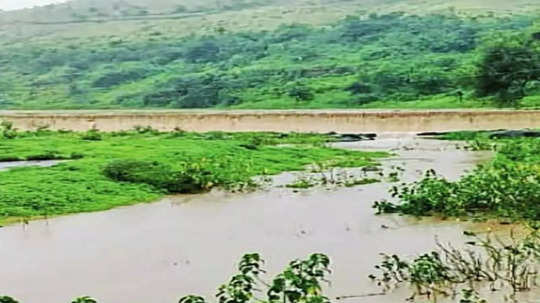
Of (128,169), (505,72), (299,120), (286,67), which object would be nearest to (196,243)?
(128,169)

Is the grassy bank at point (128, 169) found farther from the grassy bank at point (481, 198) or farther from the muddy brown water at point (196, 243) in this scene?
the grassy bank at point (481, 198)

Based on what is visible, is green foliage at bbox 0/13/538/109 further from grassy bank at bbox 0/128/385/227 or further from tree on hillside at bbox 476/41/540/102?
grassy bank at bbox 0/128/385/227

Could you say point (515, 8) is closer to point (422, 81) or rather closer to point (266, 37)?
point (266, 37)

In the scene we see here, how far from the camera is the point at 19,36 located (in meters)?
102

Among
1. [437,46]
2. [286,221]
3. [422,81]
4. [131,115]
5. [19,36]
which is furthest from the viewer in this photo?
[19,36]

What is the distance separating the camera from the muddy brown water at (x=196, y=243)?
426 inches

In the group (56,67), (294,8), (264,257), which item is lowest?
(264,257)

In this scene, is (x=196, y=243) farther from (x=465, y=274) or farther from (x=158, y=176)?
(x=158, y=176)

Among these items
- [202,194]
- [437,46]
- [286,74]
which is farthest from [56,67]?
[202,194]

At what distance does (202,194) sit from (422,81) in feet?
121

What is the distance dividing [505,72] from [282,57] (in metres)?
36.7

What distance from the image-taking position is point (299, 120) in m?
43.0

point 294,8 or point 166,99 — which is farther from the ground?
point 294,8

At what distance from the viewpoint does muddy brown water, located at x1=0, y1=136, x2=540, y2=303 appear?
10812 mm
